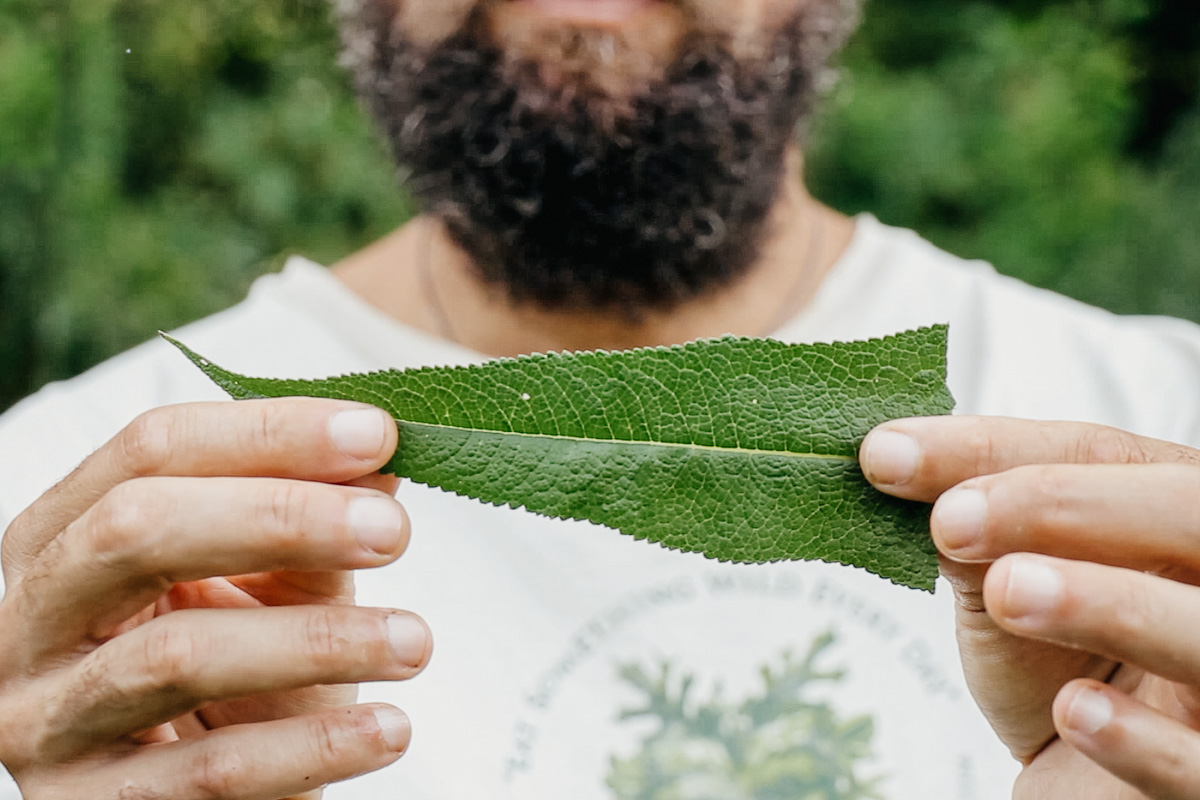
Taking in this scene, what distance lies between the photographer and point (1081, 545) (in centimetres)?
43

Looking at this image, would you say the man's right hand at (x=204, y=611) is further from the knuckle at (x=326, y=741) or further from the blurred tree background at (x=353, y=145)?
the blurred tree background at (x=353, y=145)

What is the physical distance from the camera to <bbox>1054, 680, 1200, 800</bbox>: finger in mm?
422

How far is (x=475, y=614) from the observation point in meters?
0.93

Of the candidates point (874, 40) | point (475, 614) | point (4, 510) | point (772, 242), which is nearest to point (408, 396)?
point (475, 614)

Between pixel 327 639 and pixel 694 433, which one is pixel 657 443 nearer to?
pixel 694 433

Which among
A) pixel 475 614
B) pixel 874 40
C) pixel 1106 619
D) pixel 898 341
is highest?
pixel 898 341

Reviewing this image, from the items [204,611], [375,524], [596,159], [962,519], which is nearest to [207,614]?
[204,611]

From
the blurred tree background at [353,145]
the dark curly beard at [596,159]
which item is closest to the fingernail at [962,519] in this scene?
the dark curly beard at [596,159]

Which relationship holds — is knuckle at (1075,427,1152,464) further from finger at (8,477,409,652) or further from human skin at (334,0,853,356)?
human skin at (334,0,853,356)

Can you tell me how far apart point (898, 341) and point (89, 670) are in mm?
419

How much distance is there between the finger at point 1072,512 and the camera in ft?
1.38

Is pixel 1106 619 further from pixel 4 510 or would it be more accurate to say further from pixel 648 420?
pixel 4 510

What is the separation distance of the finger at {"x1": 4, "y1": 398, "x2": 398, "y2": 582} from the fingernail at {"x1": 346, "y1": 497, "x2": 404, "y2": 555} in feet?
0.05

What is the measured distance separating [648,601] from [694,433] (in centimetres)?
53
